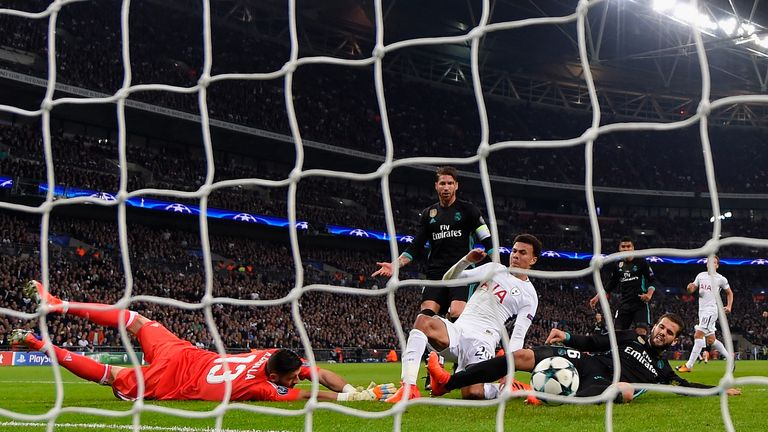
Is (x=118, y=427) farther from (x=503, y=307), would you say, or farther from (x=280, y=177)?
(x=280, y=177)

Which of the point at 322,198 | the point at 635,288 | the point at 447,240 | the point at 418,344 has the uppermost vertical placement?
the point at 322,198

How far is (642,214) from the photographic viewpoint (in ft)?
137

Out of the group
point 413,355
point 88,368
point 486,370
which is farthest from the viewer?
point 88,368

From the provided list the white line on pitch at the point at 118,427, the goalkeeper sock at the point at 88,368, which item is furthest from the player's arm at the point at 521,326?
the goalkeeper sock at the point at 88,368

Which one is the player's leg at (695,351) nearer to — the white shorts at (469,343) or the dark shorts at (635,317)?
the dark shorts at (635,317)

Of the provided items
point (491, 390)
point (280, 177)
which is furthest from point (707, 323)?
point (280, 177)

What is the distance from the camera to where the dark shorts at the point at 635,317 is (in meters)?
10.2

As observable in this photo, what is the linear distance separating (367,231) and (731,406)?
26309 mm

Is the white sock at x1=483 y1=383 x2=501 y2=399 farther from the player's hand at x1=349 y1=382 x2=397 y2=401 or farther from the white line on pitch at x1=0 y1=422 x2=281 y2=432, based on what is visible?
the white line on pitch at x1=0 y1=422 x2=281 y2=432

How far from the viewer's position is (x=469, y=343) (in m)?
5.73

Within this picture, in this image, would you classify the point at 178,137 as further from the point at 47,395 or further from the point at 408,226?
the point at 47,395

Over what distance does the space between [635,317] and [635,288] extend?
1.53 ft

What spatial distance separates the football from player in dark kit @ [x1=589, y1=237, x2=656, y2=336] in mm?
4552

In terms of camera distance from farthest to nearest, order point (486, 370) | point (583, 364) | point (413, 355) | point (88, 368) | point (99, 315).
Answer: point (88, 368), point (583, 364), point (99, 315), point (413, 355), point (486, 370)
